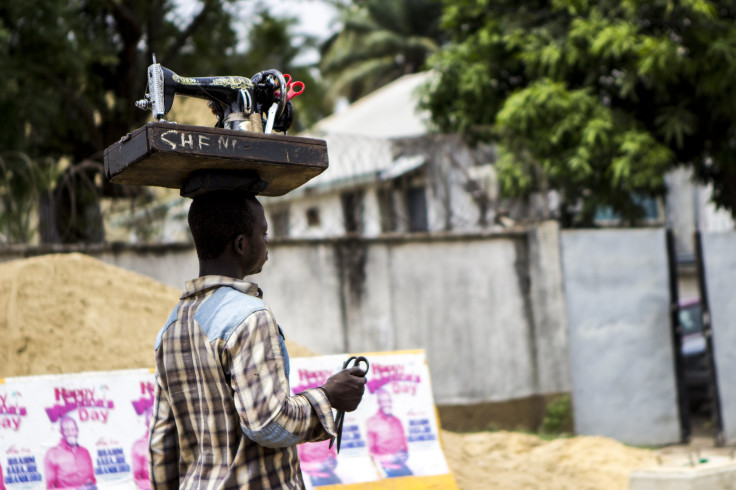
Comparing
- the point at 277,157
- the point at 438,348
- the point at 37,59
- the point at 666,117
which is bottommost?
the point at 438,348

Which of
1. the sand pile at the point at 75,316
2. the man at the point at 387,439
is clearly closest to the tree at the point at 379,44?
the sand pile at the point at 75,316

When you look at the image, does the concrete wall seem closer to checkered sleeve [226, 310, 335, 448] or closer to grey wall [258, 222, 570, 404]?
grey wall [258, 222, 570, 404]

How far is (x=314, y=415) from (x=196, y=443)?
0.38 meters

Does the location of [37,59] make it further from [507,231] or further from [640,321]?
[640,321]

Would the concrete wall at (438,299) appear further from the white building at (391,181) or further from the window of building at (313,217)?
the window of building at (313,217)

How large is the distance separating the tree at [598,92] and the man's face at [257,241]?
702 centimetres

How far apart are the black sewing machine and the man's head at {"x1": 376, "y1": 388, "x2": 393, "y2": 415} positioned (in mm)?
2979

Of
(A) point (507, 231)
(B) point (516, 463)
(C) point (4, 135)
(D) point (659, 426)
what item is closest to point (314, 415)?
(B) point (516, 463)

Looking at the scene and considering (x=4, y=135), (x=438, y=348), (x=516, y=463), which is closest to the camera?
(x=516, y=463)

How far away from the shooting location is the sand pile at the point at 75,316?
20.6ft

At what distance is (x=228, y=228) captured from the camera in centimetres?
263

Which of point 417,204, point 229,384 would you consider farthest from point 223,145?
point 417,204

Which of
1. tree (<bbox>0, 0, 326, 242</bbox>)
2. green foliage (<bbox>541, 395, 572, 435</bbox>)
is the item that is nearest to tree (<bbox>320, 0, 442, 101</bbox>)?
tree (<bbox>0, 0, 326, 242</bbox>)

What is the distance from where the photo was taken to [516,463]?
279 inches
